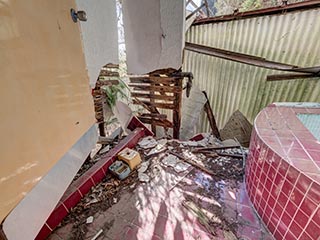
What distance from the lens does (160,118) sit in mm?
3402

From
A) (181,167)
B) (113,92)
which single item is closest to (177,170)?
(181,167)

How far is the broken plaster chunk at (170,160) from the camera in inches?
94.8

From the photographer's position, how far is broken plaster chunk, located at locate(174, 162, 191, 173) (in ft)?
7.55

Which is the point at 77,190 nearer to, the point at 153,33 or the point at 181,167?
the point at 181,167

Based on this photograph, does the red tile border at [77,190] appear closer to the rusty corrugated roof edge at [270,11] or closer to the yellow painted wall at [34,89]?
the yellow painted wall at [34,89]

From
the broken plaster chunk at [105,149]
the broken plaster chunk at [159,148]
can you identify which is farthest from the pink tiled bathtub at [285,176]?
the broken plaster chunk at [105,149]

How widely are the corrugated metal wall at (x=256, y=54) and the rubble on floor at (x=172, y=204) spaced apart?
134 cm

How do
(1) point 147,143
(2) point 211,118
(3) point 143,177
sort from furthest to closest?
(2) point 211,118 → (1) point 147,143 → (3) point 143,177

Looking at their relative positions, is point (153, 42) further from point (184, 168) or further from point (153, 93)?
point (184, 168)

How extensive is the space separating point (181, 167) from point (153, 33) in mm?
1769

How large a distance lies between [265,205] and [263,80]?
2.26 m

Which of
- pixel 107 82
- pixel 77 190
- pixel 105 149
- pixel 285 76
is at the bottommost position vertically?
pixel 105 149

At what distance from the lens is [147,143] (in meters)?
2.80

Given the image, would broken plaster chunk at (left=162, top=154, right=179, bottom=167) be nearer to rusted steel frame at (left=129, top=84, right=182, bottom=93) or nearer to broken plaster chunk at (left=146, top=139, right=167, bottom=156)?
broken plaster chunk at (left=146, top=139, right=167, bottom=156)
